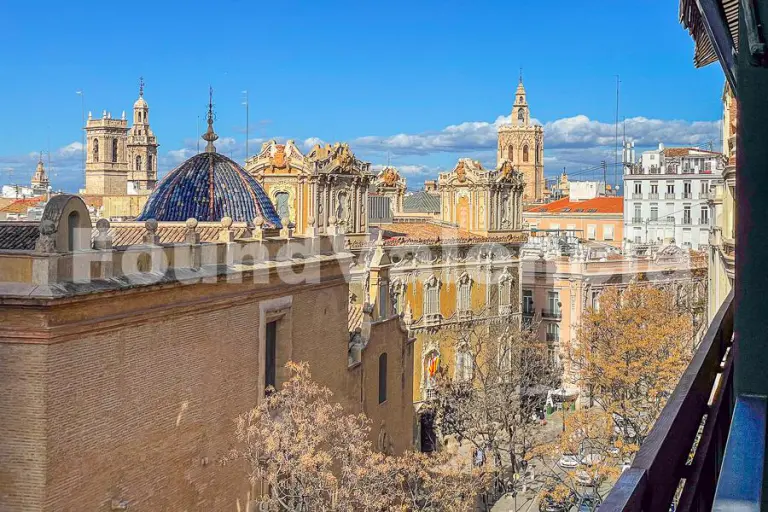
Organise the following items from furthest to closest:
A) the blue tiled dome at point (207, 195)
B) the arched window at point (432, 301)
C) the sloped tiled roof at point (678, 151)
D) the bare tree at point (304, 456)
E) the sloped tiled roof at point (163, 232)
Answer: the sloped tiled roof at point (678, 151), the arched window at point (432, 301), the blue tiled dome at point (207, 195), the sloped tiled roof at point (163, 232), the bare tree at point (304, 456)

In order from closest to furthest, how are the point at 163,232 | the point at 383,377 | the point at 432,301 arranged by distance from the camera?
1. the point at 163,232
2. the point at 383,377
3. the point at 432,301

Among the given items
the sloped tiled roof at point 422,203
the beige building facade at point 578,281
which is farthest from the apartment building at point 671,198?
the sloped tiled roof at point 422,203

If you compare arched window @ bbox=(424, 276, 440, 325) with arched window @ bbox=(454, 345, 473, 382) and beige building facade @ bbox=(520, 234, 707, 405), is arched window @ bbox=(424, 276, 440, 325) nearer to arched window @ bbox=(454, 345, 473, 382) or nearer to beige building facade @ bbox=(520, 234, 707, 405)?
arched window @ bbox=(454, 345, 473, 382)

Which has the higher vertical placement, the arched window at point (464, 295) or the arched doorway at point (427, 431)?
the arched window at point (464, 295)

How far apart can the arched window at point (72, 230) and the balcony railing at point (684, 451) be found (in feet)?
32.1

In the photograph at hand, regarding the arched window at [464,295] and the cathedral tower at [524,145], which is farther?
the cathedral tower at [524,145]

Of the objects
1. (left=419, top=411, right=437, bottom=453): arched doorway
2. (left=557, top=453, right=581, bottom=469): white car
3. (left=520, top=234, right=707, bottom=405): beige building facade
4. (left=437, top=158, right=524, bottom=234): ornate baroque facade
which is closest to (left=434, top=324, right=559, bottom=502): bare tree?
(left=419, top=411, right=437, bottom=453): arched doorway

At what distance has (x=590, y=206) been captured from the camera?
74500 mm

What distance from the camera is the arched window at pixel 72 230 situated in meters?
12.6

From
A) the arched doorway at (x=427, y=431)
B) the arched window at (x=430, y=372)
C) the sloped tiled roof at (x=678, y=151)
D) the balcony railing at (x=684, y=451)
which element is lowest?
the arched doorway at (x=427, y=431)

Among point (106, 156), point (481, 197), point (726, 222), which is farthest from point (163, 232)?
point (106, 156)

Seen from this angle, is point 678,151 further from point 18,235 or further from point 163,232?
point 18,235

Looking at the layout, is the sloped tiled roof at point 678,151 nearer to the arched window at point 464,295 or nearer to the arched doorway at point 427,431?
the arched window at point 464,295

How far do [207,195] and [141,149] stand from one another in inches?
3086
